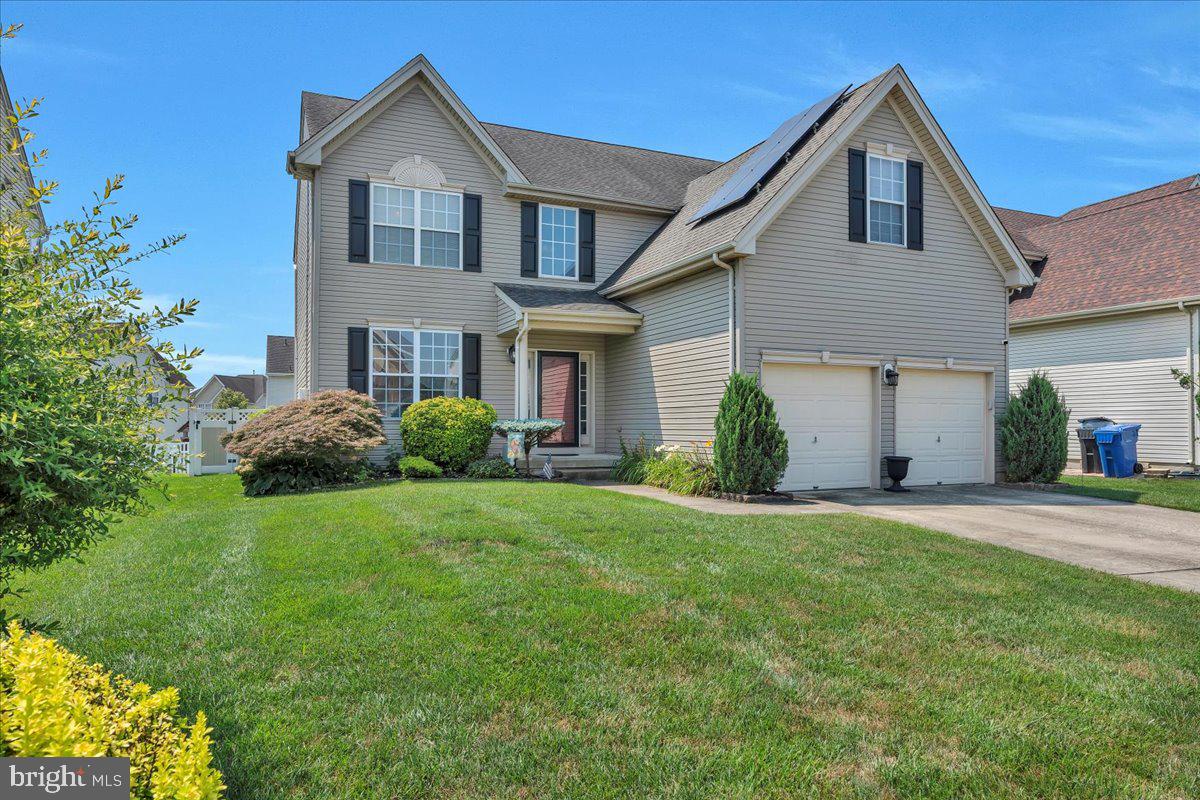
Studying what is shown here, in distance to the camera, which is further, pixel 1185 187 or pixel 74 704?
pixel 1185 187

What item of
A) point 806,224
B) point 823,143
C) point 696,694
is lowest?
point 696,694

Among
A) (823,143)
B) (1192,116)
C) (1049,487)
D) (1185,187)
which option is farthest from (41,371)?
(1185,187)

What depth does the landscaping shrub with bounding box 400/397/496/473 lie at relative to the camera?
1280 cm

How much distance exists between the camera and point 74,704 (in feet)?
6.76

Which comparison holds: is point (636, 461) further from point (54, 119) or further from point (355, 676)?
point (54, 119)

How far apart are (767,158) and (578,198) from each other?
427cm

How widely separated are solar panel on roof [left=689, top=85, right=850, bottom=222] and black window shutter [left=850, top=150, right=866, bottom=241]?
1120mm

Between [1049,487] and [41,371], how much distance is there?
14.4 m

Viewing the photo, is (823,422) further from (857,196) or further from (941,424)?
(857,196)

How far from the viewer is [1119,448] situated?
15.0 meters

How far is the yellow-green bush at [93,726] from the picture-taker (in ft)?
6.15

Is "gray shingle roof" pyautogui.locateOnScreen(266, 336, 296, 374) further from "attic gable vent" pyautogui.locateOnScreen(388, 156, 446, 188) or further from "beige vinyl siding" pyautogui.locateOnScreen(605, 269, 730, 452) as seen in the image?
"beige vinyl siding" pyautogui.locateOnScreen(605, 269, 730, 452)

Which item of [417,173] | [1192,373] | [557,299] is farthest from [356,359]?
[1192,373]

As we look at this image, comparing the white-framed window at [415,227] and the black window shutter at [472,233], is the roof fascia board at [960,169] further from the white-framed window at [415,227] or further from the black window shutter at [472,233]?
the white-framed window at [415,227]
